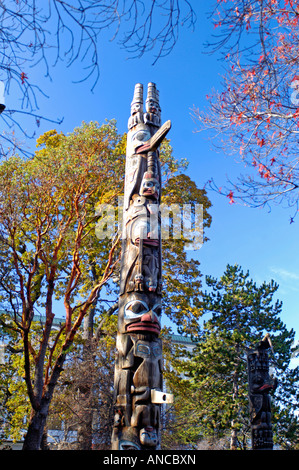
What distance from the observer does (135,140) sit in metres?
8.59

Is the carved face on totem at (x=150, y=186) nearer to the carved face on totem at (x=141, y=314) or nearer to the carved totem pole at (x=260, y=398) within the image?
the carved face on totem at (x=141, y=314)

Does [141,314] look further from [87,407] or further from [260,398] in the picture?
[87,407]

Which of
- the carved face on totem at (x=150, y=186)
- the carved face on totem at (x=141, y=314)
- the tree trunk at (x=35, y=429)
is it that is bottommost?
the tree trunk at (x=35, y=429)

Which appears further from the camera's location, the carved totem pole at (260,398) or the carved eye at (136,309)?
the carved totem pole at (260,398)

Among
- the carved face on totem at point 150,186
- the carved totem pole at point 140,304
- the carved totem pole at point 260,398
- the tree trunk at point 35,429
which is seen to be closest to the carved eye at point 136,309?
the carved totem pole at point 140,304

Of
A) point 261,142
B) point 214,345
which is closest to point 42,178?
point 261,142

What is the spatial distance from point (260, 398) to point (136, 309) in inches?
261

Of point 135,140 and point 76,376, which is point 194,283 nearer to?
point 76,376

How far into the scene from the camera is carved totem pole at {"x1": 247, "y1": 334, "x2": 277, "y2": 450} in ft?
34.4

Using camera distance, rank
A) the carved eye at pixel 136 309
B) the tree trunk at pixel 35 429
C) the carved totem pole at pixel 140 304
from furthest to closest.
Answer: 1. the tree trunk at pixel 35 429
2. the carved eye at pixel 136 309
3. the carved totem pole at pixel 140 304

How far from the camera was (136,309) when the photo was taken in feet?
20.8

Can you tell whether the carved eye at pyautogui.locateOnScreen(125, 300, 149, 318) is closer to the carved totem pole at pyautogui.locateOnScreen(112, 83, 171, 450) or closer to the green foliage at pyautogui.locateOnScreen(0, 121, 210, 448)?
the carved totem pole at pyautogui.locateOnScreen(112, 83, 171, 450)

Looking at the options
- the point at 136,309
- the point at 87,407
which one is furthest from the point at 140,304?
the point at 87,407

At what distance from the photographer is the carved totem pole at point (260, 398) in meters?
10.5
